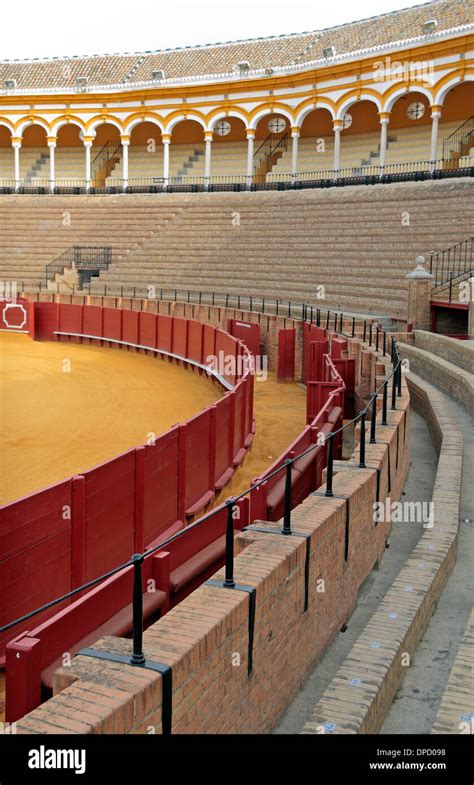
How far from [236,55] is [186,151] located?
5.90m

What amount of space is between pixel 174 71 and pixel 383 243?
68.6 ft

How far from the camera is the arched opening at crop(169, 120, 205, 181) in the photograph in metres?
42.6

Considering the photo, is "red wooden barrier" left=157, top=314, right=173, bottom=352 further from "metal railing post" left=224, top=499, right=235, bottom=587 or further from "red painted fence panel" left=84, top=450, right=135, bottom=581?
"metal railing post" left=224, top=499, right=235, bottom=587

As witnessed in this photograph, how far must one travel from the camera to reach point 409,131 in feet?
119

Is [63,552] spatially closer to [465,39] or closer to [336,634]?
[336,634]

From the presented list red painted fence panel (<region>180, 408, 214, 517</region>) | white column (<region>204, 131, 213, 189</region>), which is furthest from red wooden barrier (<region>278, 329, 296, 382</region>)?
white column (<region>204, 131, 213, 189</region>)

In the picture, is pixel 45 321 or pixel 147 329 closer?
pixel 147 329

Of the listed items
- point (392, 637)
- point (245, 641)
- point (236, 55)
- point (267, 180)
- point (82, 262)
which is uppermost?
point (236, 55)

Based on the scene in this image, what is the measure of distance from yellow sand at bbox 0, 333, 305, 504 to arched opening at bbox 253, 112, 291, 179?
71.1ft

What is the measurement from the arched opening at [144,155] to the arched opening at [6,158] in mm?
6151

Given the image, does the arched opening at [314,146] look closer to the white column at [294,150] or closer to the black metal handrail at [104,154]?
the white column at [294,150]

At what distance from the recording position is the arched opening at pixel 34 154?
149 feet

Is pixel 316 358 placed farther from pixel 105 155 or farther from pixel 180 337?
pixel 105 155

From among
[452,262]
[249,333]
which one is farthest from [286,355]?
[452,262]
